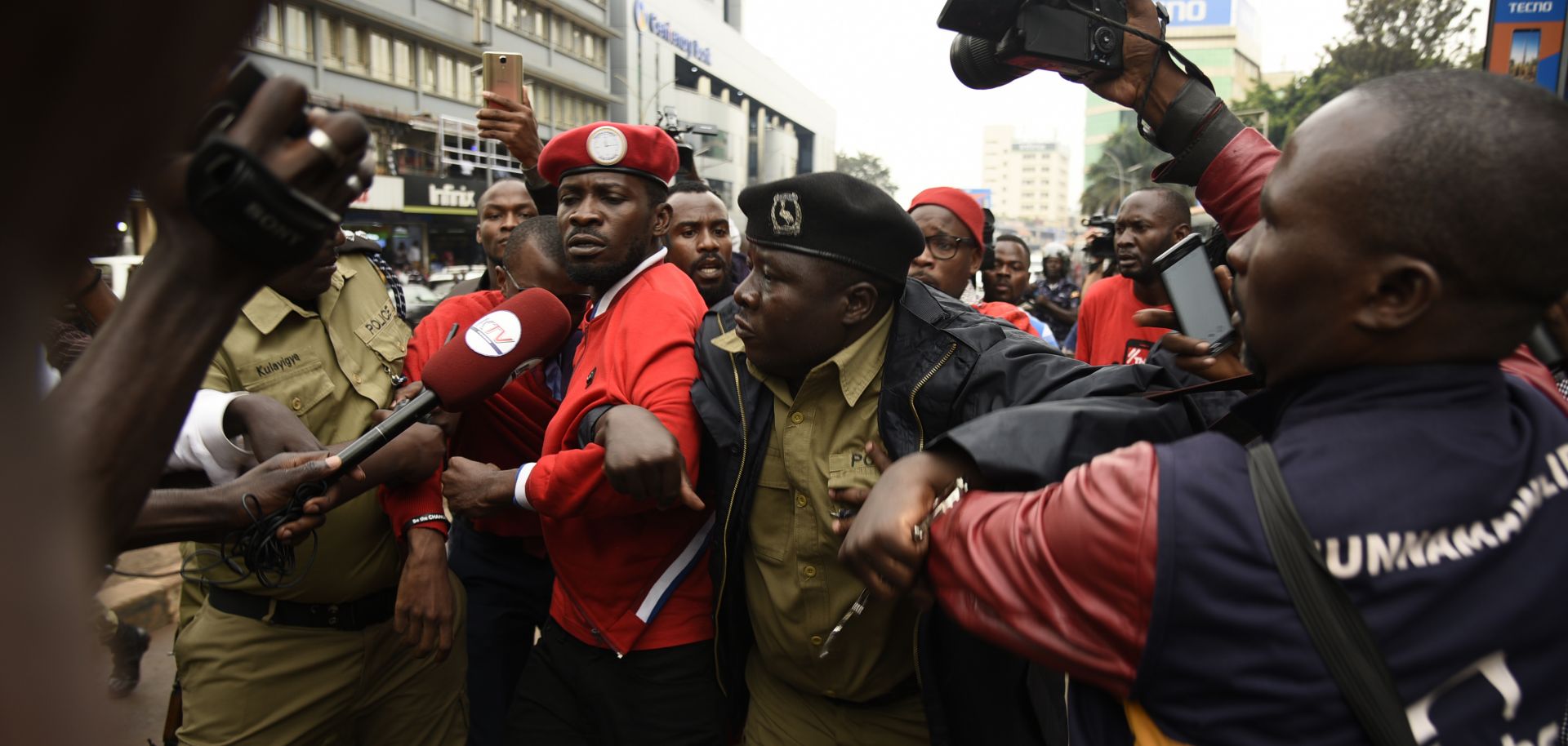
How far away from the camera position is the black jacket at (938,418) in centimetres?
220

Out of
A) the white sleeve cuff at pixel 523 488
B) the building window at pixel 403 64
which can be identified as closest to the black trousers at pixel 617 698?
the white sleeve cuff at pixel 523 488

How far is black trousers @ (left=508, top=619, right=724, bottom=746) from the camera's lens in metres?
2.61

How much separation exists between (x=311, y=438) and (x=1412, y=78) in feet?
8.67

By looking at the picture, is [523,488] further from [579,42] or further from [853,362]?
[579,42]

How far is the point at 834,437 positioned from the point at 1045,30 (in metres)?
1.13

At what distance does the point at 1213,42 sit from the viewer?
8662 centimetres

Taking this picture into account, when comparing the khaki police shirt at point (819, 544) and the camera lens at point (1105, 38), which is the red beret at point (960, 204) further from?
the camera lens at point (1105, 38)

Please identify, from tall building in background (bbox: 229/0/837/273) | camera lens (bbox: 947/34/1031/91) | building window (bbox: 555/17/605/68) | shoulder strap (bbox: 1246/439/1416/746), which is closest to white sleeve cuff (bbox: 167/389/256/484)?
camera lens (bbox: 947/34/1031/91)

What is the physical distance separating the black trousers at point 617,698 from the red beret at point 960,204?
114 inches

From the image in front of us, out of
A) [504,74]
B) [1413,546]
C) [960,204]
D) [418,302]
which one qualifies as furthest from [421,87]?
[1413,546]

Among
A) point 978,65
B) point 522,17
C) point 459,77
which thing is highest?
point 522,17

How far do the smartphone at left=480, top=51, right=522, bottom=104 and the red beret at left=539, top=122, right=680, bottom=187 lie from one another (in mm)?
847

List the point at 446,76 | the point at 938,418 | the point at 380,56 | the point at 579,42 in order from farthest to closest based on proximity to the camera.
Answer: the point at 579,42 < the point at 446,76 < the point at 380,56 < the point at 938,418

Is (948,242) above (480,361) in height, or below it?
above
